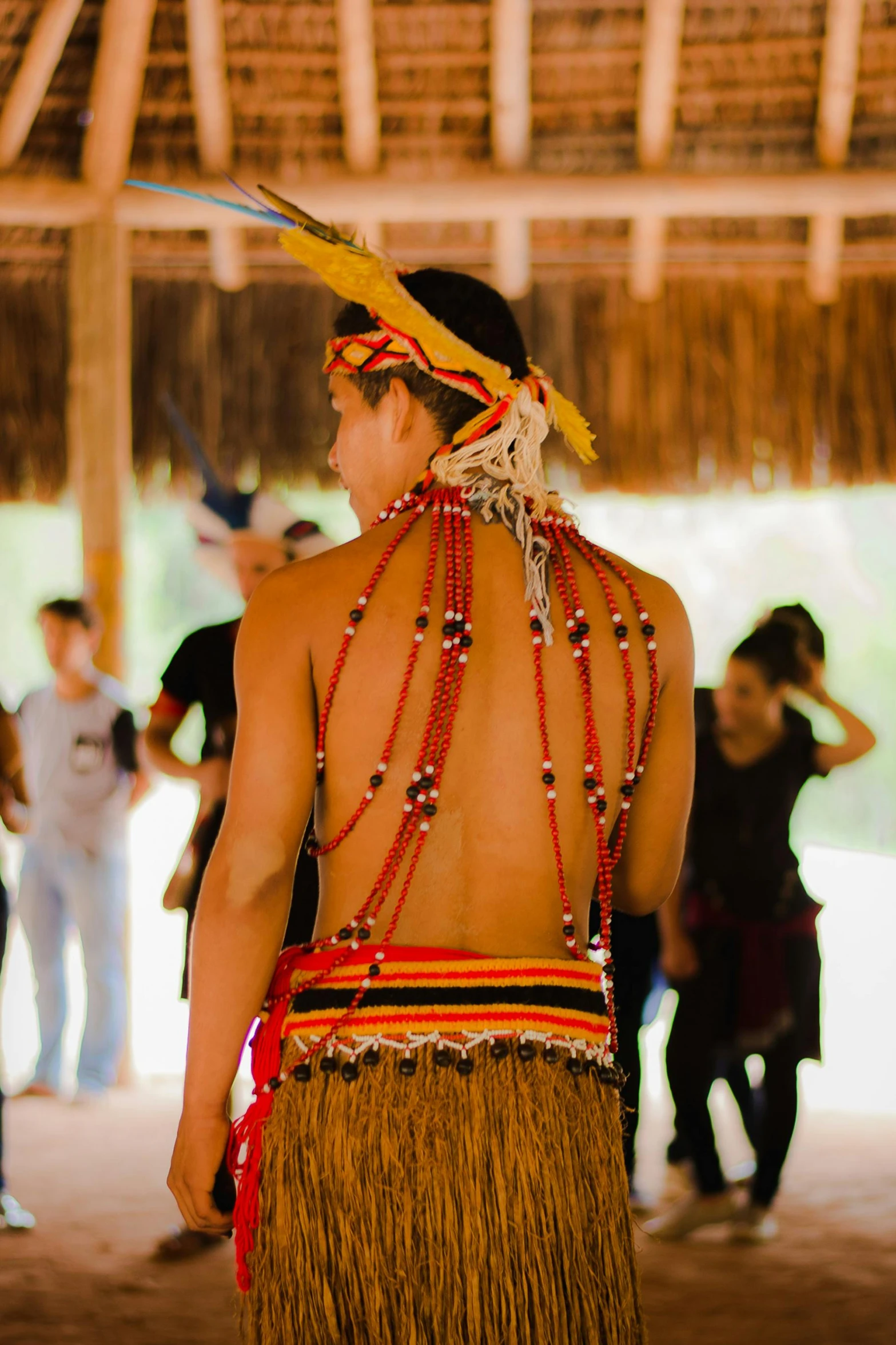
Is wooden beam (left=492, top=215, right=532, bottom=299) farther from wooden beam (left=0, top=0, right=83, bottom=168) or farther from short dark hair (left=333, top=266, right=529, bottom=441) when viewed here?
short dark hair (left=333, top=266, right=529, bottom=441)

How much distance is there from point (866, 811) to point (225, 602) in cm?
572

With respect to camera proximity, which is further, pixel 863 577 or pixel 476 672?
pixel 863 577

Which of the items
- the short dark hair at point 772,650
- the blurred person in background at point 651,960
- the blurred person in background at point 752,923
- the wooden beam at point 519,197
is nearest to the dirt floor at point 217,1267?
the blurred person in background at point 752,923

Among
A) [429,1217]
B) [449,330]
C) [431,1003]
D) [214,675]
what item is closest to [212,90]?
[214,675]

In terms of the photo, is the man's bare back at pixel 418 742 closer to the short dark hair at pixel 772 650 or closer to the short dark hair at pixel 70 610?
the short dark hair at pixel 772 650

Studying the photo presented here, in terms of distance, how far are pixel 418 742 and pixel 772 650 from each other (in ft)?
8.49

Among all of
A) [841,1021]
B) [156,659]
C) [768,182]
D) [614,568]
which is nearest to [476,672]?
[614,568]

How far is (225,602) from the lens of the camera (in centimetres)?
1273

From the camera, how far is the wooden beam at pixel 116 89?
5.46 m

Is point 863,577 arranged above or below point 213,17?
below

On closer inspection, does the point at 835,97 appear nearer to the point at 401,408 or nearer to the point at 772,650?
the point at 772,650

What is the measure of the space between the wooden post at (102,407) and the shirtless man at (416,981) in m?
4.28

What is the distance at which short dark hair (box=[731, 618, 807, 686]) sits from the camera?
13.4ft

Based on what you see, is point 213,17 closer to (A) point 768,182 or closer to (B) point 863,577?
(A) point 768,182
